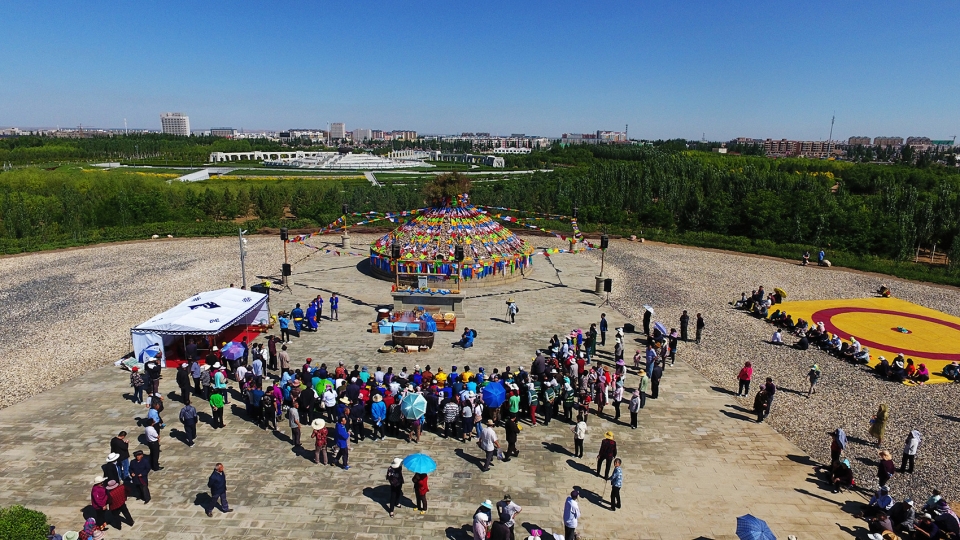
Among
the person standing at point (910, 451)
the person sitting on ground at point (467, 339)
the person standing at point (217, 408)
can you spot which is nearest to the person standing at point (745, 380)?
the person standing at point (910, 451)

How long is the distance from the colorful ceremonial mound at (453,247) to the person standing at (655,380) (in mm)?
13789

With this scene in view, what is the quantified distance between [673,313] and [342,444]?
18.0 m

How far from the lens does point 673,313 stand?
84.7ft

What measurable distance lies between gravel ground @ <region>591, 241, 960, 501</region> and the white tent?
50.5ft

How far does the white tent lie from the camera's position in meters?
18.0

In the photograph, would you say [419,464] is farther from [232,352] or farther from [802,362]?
[802,362]

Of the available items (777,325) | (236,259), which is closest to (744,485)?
(777,325)

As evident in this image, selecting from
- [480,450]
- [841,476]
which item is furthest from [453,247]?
[841,476]

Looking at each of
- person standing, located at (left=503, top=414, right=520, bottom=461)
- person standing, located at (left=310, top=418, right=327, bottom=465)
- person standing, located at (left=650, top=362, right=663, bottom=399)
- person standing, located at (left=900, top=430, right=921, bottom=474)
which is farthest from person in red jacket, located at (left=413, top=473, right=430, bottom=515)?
person standing, located at (left=900, top=430, right=921, bottom=474)

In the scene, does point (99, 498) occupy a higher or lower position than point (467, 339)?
lower

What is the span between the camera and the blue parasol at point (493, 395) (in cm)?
1427

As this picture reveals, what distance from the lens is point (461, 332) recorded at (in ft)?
73.7

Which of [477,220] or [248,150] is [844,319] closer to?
[477,220]

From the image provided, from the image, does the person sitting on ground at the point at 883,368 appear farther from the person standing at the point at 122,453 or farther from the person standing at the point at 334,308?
the person standing at the point at 122,453
